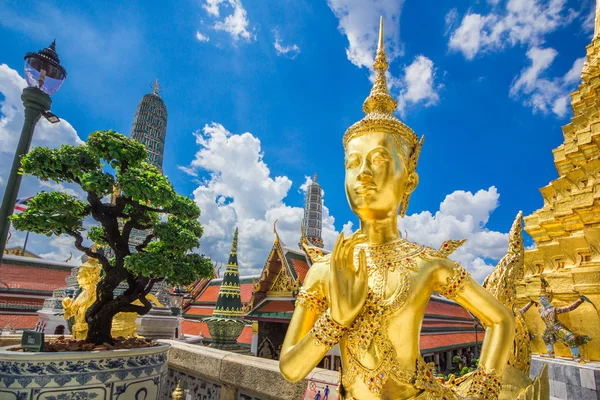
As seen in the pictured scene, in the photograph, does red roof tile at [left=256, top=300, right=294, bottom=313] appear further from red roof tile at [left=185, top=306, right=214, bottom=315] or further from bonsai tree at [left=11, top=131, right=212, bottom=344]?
bonsai tree at [left=11, top=131, right=212, bottom=344]

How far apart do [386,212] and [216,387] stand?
3.61 meters


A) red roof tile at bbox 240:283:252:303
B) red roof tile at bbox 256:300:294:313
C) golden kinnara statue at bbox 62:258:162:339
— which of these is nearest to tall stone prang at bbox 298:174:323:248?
red roof tile at bbox 240:283:252:303

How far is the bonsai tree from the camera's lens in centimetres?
453

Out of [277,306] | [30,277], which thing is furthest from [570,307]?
[30,277]

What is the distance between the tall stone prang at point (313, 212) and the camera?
4341 centimetres

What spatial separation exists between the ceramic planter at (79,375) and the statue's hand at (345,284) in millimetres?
3166

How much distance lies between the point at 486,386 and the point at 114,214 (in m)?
4.81

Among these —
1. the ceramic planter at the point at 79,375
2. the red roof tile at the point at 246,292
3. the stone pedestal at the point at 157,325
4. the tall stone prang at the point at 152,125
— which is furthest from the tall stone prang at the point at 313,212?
the ceramic planter at the point at 79,375

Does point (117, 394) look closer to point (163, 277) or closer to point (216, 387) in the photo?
point (216, 387)

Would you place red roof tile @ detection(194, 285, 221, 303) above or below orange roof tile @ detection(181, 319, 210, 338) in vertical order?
above

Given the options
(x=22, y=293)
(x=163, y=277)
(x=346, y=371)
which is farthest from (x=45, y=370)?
(x=22, y=293)

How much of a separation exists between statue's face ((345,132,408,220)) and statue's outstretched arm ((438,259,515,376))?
465 mm

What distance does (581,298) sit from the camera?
5.95 m

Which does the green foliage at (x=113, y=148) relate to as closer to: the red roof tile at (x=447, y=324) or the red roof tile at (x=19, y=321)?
the red roof tile at (x=447, y=324)
